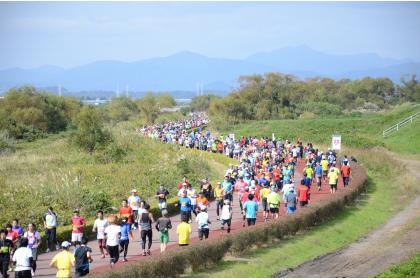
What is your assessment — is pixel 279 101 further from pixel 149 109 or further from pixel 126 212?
pixel 126 212

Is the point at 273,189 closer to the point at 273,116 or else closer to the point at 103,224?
the point at 103,224

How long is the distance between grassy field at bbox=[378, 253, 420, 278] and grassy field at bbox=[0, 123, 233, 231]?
11.3 metres

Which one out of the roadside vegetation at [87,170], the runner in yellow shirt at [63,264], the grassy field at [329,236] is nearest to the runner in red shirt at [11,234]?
the runner in yellow shirt at [63,264]

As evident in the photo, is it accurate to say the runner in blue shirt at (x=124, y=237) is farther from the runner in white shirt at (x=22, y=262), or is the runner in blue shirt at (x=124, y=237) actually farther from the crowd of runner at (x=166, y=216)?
the runner in white shirt at (x=22, y=262)

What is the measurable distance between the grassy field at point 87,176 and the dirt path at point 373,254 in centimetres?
879

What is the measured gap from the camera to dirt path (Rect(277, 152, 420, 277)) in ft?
65.4

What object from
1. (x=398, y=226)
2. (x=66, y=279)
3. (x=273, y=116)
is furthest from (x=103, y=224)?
(x=273, y=116)

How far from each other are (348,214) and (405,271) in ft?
35.8

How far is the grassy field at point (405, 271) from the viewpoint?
58.3 ft

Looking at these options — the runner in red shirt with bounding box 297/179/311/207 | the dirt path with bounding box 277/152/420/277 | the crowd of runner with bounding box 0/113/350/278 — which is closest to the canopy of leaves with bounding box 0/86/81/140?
the crowd of runner with bounding box 0/113/350/278

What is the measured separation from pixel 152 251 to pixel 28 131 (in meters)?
52.6

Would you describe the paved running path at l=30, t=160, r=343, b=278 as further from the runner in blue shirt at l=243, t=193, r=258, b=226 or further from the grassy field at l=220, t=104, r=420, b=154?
the grassy field at l=220, t=104, r=420, b=154

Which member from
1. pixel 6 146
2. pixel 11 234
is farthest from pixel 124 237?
pixel 6 146

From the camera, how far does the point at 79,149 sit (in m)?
47.9
